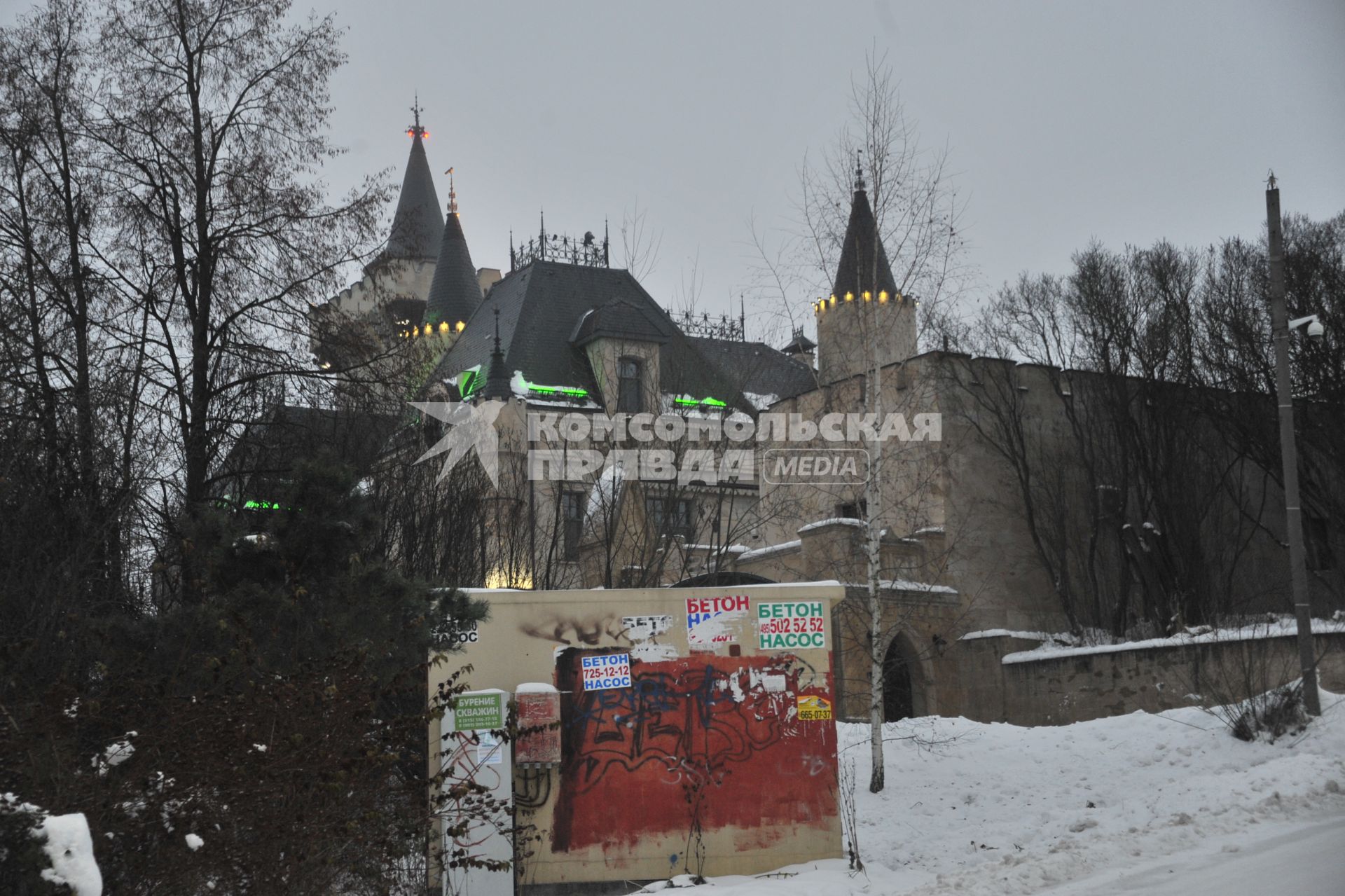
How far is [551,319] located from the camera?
46594 millimetres

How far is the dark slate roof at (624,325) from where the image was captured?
43281mm

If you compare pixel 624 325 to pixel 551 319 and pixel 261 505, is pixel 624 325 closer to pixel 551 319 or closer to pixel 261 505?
pixel 551 319

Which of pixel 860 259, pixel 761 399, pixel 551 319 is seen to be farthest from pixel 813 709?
pixel 761 399

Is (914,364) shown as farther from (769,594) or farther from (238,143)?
(769,594)

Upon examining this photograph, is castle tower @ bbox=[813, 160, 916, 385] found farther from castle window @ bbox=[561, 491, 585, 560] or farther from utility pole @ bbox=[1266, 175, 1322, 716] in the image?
castle window @ bbox=[561, 491, 585, 560]

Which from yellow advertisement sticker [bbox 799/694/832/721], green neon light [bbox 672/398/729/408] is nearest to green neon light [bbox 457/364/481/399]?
green neon light [bbox 672/398/729/408]

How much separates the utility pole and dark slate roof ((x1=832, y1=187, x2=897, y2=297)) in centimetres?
468

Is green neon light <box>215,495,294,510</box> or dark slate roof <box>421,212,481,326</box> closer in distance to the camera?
green neon light <box>215,495,294,510</box>

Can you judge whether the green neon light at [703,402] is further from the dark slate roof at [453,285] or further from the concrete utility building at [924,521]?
the dark slate roof at [453,285]

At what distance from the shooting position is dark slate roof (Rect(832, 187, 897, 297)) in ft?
59.0

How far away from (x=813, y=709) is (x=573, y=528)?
58.6ft

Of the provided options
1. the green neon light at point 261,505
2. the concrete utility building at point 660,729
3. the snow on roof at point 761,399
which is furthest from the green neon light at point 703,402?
the snow on roof at point 761,399

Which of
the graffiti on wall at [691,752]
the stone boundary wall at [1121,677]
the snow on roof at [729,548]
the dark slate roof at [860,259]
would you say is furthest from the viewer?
the snow on roof at [729,548]

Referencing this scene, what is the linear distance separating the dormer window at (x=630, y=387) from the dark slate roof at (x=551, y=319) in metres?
1.10
